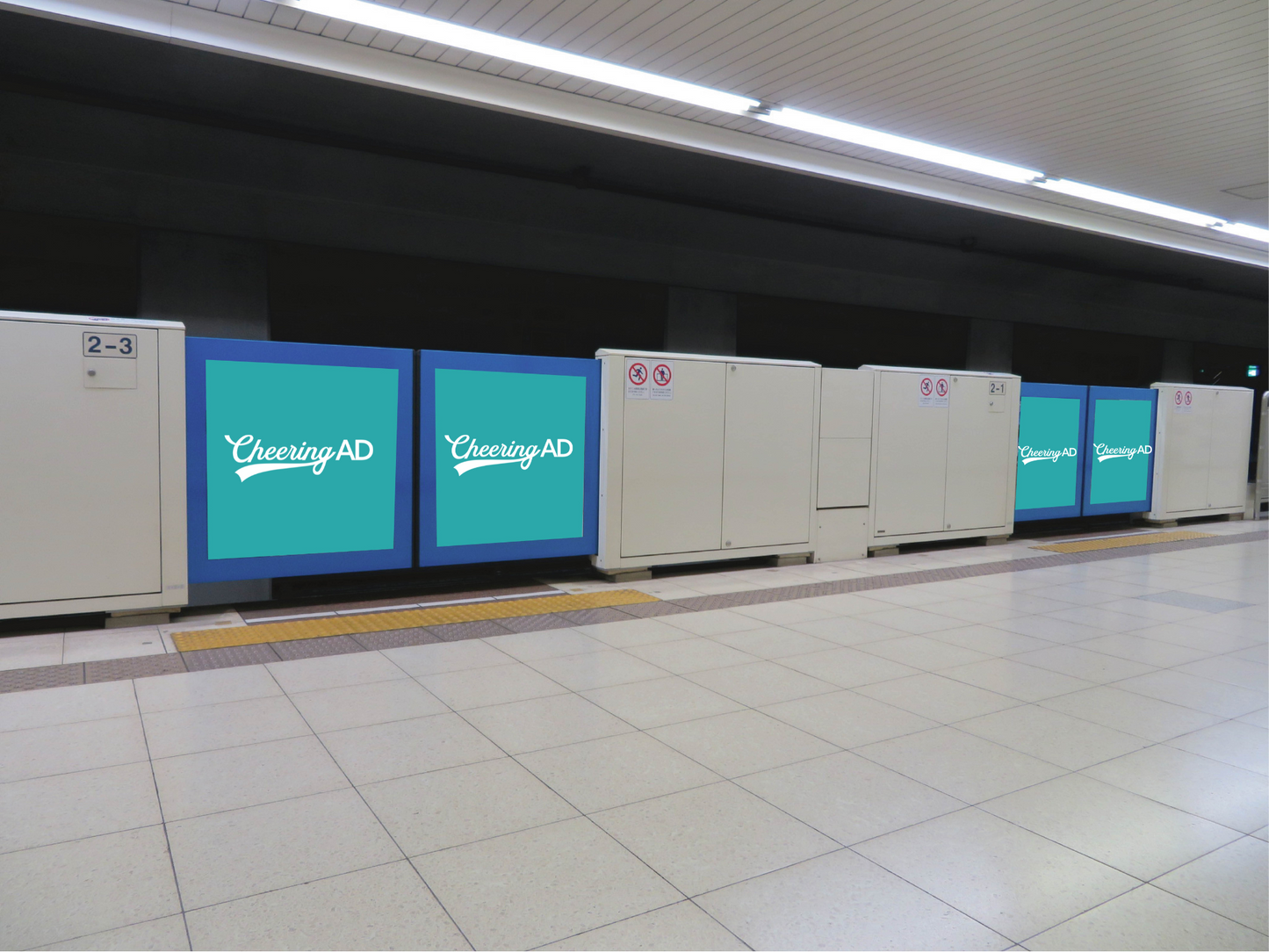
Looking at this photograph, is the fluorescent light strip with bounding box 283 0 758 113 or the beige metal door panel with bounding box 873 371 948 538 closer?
the fluorescent light strip with bounding box 283 0 758 113

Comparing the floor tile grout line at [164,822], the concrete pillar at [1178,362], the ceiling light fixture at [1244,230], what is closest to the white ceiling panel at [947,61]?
the ceiling light fixture at [1244,230]

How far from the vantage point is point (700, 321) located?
8.36 m

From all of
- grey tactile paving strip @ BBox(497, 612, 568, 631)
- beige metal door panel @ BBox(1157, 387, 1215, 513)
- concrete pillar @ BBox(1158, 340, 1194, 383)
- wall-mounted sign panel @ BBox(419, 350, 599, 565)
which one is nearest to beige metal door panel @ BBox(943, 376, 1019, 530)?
beige metal door panel @ BBox(1157, 387, 1215, 513)

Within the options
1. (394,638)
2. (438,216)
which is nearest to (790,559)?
(394,638)

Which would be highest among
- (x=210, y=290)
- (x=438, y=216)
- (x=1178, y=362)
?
(x=438, y=216)

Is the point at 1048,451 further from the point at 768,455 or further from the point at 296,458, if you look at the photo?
the point at 296,458

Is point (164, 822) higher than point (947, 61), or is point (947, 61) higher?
point (947, 61)

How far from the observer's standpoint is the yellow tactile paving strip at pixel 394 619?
4.35 meters

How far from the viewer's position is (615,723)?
326 centimetres

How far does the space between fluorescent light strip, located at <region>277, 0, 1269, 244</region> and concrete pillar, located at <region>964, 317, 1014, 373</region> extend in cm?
269

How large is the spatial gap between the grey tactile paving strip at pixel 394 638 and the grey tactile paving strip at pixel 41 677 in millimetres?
1257

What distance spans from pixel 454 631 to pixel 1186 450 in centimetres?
960

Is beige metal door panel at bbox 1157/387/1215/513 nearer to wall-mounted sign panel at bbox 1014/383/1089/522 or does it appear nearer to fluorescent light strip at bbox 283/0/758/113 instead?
wall-mounted sign panel at bbox 1014/383/1089/522

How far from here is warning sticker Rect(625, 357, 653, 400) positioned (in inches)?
236
